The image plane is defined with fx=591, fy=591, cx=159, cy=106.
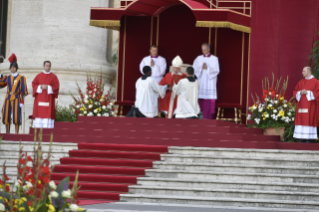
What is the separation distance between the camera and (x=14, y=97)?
1339cm

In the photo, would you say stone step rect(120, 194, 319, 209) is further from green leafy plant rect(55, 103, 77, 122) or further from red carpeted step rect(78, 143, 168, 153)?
green leafy plant rect(55, 103, 77, 122)

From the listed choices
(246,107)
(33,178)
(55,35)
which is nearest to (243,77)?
(246,107)

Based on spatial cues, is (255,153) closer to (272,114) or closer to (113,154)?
(272,114)

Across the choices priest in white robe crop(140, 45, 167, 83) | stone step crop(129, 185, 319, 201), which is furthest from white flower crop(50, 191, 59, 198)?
priest in white robe crop(140, 45, 167, 83)

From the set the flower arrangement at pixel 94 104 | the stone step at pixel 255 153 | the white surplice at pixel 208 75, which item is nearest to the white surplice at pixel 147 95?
the flower arrangement at pixel 94 104

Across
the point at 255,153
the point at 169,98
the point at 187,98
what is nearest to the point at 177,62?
the point at 169,98

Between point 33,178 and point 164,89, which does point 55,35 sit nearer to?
point 164,89

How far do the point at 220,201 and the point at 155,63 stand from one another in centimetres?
628

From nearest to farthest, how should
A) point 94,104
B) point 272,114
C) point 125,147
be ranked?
point 125,147, point 272,114, point 94,104

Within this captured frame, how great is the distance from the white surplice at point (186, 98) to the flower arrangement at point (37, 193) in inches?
346

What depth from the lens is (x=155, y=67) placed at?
→ 14773 mm

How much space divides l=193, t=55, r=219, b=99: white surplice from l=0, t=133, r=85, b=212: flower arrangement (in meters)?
10.5

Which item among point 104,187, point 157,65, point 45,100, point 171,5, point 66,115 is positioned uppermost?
point 171,5

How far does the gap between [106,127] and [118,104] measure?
268 centimetres
